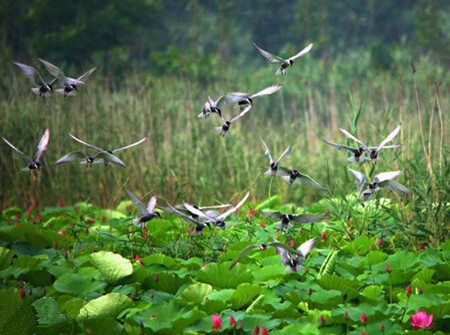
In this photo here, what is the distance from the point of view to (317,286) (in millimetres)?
2148

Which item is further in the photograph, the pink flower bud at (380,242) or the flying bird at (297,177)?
the pink flower bud at (380,242)

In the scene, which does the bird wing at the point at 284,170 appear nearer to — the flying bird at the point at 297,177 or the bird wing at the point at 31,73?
the flying bird at the point at 297,177

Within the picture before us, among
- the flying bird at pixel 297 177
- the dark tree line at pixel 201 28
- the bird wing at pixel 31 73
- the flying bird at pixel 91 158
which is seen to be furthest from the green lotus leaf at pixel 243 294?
the dark tree line at pixel 201 28

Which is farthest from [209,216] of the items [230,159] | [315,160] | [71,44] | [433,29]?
[433,29]

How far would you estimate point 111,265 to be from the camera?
7.43ft

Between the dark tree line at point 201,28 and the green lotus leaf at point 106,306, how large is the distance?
8.01 meters

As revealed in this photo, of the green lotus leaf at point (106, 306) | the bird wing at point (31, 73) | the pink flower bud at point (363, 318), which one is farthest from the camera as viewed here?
the bird wing at point (31, 73)

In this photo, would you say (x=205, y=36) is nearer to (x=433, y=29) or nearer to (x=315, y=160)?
(x=433, y=29)

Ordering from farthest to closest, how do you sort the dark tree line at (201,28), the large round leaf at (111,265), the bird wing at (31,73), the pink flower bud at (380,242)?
the dark tree line at (201,28), the pink flower bud at (380,242), the large round leaf at (111,265), the bird wing at (31,73)

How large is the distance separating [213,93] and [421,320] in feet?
27.9

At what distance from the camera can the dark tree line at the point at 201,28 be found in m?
14.1

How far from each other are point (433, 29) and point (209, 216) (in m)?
16.4

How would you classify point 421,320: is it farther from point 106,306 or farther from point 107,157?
point 107,157

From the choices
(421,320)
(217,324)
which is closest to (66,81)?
(217,324)
